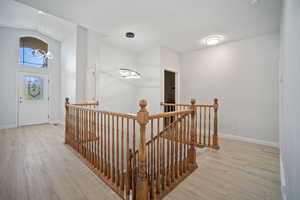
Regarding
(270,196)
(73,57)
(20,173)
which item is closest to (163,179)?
(270,196)

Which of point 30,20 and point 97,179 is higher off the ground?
point 30,20

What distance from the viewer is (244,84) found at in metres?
3.60

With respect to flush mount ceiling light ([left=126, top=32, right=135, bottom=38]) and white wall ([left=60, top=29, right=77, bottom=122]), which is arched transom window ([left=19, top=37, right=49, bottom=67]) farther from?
flush mount ceiling light ([left=126, top=32, right=135, bottom=38])

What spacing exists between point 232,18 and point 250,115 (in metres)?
2.53

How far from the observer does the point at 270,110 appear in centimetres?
324

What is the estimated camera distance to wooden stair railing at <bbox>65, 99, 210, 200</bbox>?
1371 millimetres

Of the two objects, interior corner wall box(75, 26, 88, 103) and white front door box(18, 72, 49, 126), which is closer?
interior corner wall box(75, 26, 88, 103)

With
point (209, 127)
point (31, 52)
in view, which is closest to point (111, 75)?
point (209, 127)

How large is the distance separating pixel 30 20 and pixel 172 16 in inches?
193

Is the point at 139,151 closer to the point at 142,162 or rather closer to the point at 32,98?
the point at 142,162

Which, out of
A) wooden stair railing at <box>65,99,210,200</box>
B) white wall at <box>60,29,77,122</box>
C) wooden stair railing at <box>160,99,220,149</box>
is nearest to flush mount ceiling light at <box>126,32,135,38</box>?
white wall at <box>60,29,77,122</box>

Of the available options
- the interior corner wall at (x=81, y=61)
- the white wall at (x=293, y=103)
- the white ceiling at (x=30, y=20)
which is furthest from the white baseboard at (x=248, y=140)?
the white ceiling at (x=30, y=20)

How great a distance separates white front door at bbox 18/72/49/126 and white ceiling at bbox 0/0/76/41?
1.74 metres

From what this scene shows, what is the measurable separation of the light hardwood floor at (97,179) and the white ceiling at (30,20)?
3810mm
